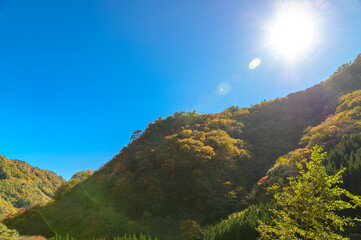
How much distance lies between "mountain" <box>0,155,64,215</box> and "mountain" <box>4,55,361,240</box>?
87.1 metres

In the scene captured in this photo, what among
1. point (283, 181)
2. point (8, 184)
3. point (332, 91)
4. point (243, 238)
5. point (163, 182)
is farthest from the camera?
point (8, 184)

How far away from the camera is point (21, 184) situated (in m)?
119

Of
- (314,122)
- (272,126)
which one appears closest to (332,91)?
(314,122)

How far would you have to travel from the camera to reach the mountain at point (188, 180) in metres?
18.5

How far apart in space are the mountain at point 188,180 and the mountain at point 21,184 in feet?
286

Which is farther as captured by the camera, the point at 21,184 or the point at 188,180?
the point at 21,184

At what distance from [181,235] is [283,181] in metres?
12.3

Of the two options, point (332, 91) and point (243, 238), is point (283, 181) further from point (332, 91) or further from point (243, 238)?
point (332, 91)

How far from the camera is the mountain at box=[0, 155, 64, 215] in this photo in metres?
104

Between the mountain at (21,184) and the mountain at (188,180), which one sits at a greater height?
the mountain at (21,184)

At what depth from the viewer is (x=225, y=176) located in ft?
80.3

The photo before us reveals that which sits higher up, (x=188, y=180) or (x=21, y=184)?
(x=21, y=184)

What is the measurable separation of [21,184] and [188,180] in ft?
495

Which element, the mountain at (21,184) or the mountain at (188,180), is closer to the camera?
the mountain at (188,180)
